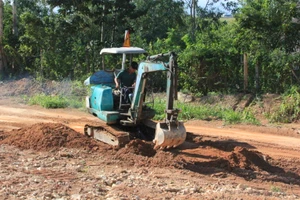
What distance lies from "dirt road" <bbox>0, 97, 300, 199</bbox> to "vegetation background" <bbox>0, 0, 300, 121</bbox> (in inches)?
222

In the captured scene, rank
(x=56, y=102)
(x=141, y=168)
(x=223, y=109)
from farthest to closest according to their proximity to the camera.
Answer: (x=56, y=102), (x=223, y=109), (x=141, y=168)

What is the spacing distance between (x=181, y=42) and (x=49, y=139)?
16.6 metres

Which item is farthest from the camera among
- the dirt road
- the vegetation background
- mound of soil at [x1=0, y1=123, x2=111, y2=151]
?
the vegetation background

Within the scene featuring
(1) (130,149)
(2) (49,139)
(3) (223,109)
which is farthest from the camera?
(3) (223,109)

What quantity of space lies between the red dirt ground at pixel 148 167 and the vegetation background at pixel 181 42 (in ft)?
18.1

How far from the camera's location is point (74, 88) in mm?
20484

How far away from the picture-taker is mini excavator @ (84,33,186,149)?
343 inches

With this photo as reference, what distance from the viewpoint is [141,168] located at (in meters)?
8.47

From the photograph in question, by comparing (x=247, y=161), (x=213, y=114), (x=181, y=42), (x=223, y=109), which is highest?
(x=181, y=42)

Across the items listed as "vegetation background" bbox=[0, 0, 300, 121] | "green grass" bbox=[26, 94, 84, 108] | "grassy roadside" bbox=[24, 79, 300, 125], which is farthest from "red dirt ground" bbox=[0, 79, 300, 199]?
"green grass" bbox=[26, 94, 84, 108]

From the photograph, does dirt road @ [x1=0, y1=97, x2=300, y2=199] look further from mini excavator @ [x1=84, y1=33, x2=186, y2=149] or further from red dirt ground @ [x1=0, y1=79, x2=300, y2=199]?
mini excavator @ [x1=84, y1=33, x2=186, y2=149]

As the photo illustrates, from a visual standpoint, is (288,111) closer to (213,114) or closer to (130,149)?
(213,114)

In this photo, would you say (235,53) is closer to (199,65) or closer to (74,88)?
(199,65)

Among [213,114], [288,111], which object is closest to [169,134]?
[213,114]
